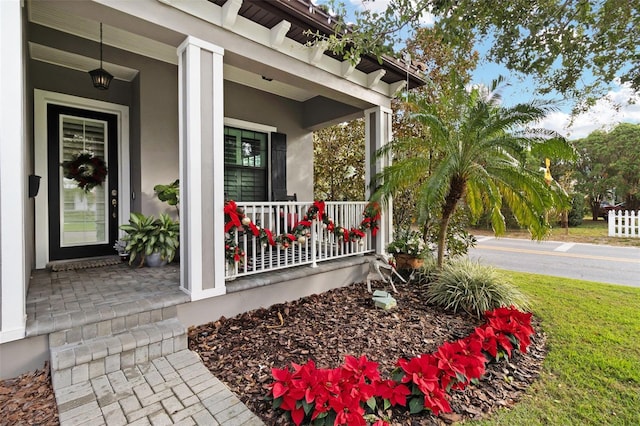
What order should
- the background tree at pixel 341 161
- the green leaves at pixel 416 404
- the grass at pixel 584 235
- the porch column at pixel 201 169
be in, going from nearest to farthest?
the green leaves at pixel 416 404, the porch column at pixel 201 169, the background tree at pixel 341 161, the grass at pixel 584 235

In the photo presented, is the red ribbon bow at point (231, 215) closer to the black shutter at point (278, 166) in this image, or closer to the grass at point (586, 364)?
the black shutter at point (278, 166)

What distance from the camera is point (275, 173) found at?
605 centimetres

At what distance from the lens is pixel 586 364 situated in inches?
111

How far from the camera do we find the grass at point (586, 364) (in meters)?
2.17

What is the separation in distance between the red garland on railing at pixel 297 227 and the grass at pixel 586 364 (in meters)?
2.67

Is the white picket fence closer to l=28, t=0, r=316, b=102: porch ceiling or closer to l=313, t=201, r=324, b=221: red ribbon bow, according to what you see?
l=313, t=201, r=324, b=221: red ribbon bow

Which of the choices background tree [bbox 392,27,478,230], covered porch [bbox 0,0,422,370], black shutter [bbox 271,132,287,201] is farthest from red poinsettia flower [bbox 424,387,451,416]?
black shutter [bbox 271,132,287,201]

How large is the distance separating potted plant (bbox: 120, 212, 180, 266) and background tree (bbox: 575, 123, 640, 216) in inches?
807

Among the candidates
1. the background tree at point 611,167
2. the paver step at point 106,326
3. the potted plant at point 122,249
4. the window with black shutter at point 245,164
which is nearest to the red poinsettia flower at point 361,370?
the paver step at point 106,326

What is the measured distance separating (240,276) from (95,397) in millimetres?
1777

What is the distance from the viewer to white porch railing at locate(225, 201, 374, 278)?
3693mm

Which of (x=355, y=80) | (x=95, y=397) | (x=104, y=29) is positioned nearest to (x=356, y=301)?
(x=95, y=397)

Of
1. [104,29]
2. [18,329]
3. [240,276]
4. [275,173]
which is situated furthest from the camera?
[275,173]

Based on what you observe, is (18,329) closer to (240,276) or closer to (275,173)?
(240,276)
